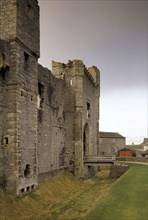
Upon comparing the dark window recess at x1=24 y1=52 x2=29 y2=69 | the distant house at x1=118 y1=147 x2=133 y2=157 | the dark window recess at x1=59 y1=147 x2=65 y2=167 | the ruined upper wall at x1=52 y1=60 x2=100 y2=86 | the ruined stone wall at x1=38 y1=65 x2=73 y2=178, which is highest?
the ruined upper wall at x1=52 y1=60 x2=100 y2=86

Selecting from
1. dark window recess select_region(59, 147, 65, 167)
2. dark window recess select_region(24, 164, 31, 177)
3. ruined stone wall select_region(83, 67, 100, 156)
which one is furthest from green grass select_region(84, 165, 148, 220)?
ruined stone wall select_region(83, 67, 100, 156)

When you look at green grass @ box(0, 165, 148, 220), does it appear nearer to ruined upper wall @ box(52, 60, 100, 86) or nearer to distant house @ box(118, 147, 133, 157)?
ruined upper wall @ box(52, 60, 100, 86)

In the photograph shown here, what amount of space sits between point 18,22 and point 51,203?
466 inches

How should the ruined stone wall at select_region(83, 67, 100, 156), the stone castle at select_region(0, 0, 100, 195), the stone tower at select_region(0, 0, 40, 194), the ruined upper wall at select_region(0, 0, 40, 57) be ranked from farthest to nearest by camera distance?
the ruined stone wall at select_region(83, 67, 100, 156), the ruined upper wall at select_region(0, 0, 40, 57), the stone castle at select_region(0, 0, 100, 195), the stone tower at select_region(0, 0, 40, 194)

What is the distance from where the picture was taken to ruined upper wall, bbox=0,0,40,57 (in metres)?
18.4

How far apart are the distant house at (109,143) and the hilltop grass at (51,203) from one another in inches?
1946

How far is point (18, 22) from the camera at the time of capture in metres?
18.6

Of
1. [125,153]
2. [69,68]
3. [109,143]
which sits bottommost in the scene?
[125,153]

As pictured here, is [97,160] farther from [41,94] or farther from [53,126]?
[41,94]

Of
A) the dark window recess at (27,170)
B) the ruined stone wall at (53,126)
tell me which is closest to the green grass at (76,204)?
the dark window recess at (27,170)

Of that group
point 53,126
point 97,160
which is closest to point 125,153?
point 97,160

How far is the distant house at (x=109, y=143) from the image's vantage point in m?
76.1

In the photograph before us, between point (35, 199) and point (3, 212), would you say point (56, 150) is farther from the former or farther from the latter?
point (3, 212)

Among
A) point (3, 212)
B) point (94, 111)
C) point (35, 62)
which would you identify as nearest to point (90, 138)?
point (94, 111)
